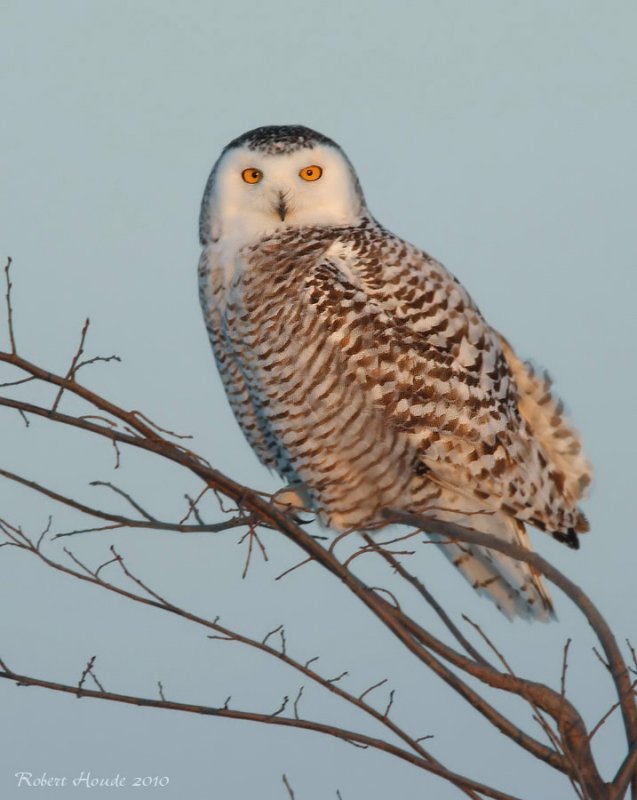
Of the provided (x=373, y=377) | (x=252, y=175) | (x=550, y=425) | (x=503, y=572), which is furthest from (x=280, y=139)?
(x=503, y=572)

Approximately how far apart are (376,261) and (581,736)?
2.40m

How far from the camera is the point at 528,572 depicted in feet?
20.2

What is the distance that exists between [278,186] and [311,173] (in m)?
0.17

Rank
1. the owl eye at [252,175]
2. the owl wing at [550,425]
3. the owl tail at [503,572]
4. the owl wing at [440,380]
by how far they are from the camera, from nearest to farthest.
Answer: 1. the owl wing at [440,380]
2. the owl tail at [503,572]
3. the owl wing at [550,425]
4. the owl eye at [252,175]

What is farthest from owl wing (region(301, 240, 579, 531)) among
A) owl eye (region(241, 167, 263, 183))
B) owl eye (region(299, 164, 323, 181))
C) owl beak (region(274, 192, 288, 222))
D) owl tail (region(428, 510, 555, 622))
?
owl eye (region(241, 167, 263, 183))

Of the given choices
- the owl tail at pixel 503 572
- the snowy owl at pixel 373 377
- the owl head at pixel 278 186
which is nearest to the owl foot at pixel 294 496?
the snowy owl at pixel 373 377

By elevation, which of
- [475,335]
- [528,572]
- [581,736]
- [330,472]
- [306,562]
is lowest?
[581,736]

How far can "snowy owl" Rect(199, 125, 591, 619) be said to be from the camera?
19.4 ft

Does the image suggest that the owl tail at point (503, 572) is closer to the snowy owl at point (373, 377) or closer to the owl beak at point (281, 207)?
the snowy owl at point (373, 377)

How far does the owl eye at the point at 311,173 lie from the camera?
6426 mm

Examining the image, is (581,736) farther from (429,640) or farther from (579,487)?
(579,487)

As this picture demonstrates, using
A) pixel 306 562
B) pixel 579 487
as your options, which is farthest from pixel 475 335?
pixel 306 562

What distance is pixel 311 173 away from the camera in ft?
21.1

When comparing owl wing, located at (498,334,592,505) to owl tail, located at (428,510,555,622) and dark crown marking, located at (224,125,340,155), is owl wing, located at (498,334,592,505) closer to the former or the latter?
owl tail, located at (428,510,555,622)
